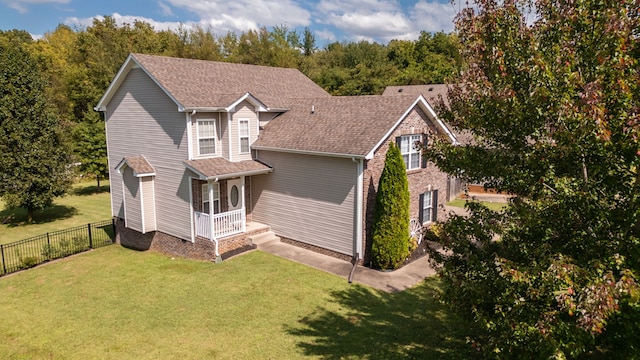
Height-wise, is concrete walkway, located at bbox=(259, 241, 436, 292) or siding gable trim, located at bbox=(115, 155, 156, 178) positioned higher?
siding gable trim, located at bbox=(115, 155, 156, 178)

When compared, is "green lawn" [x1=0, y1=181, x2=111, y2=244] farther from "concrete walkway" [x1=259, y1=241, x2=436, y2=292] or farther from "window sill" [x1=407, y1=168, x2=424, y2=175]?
"window sill" [x1=407, y1=168, x2=424, y2=175]

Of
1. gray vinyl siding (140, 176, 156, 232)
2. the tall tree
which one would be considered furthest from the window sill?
the tall tree

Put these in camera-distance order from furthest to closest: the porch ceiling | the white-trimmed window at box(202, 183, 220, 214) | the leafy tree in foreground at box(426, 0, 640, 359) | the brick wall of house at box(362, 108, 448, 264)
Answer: the white-trimmed window at box(202, 183, 220, 214), the porch ceiling, the brick wall of house at box(362, 108, 448, 264), the leafy tree in foreground at box(426, 0, 640, 359)

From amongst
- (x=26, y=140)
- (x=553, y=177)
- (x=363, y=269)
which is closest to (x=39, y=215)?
(x=26, y=140)

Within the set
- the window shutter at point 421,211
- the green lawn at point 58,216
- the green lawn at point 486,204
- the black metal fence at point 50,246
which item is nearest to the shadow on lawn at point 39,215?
the green lawn at point 58,216

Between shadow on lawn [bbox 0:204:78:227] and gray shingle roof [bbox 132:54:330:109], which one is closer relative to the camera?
gray shingle roof [bbox 132:54:330:109]

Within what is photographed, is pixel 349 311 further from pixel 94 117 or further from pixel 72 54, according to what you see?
pixel 72 54

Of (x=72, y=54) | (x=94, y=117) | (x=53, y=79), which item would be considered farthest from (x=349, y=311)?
(x=72, y=54)
